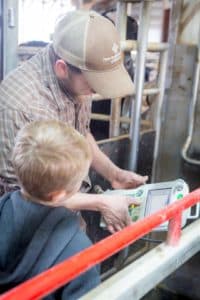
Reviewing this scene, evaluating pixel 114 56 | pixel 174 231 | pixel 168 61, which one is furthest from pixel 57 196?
pixel 168 61

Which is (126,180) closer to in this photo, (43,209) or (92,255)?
(43,209)

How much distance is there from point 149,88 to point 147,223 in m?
1.58

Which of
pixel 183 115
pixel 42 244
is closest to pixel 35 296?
pixel 42 244

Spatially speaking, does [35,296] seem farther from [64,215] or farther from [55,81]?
[55,81]

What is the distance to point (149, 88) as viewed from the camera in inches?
93.4

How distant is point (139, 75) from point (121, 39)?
19cm

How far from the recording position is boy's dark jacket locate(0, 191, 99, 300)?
2.96ft

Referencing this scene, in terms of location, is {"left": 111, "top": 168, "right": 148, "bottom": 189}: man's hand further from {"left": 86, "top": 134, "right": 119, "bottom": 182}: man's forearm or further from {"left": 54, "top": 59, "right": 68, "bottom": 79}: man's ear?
{"left": 54, "top": 59, "right": 68, "bottom": 79}: man's ear

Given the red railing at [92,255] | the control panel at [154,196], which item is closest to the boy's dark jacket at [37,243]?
the red railing at [92,255]

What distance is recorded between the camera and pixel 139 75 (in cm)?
209

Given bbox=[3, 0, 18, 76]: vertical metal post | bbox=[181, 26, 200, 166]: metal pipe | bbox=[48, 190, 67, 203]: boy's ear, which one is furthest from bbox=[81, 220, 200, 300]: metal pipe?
bbox=[181, 26, 200, 166]: metal pipe

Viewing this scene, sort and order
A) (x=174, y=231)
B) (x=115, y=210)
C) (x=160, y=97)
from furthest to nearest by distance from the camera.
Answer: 1. (x=160, y=97)
2. (x=115, y=210)
3. (x=174, y=231)

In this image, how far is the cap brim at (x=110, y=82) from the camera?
4.10 feet

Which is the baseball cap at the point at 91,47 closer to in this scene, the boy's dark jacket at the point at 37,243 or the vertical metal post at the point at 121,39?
the boy's dark jacket at the point at 37,243
